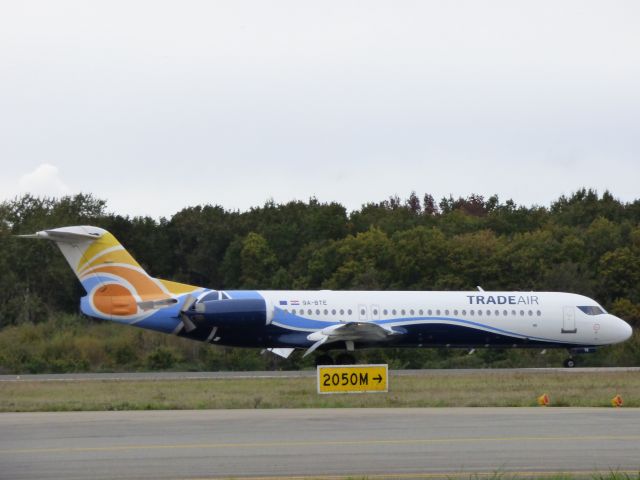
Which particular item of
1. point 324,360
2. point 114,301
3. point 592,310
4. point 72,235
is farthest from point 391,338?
point 72,235

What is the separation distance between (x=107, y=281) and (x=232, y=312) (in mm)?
3950

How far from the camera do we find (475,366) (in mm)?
39531

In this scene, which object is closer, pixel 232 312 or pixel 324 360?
pixel 232 312

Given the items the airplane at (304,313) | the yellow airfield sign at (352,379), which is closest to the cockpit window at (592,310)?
the airplane at (304,313)

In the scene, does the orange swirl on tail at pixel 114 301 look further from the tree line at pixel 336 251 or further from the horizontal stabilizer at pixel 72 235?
the tree line at pixel 336 251

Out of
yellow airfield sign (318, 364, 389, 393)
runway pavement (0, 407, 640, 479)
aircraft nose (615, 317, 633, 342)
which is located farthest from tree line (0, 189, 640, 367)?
runway pavement (0, 407, 640, 479)

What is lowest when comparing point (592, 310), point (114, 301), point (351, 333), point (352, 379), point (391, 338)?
point (352, 379)

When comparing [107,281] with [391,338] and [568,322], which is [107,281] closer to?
[391,338]

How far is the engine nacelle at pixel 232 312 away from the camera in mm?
34000

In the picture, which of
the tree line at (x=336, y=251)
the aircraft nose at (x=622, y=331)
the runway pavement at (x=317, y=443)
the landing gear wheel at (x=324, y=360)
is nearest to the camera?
the runway pavement at (x=317, y=443)

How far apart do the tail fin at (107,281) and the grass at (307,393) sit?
13.1 feet

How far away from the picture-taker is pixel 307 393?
24.8 meters

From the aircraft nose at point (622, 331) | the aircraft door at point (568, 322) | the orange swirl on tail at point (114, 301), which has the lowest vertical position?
the aircraft nose at point (622, 331)

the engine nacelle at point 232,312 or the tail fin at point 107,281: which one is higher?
the tail fin at point 107,281
